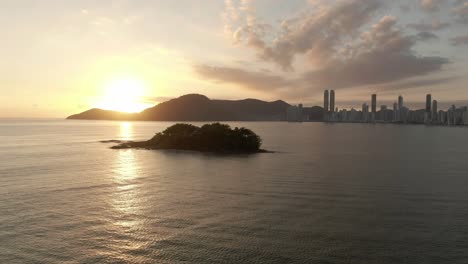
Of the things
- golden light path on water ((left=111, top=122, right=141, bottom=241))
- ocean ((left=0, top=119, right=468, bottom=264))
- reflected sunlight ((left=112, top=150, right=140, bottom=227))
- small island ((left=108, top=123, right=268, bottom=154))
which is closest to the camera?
ocean ((left=0, top=119, right=468, bottom=264))

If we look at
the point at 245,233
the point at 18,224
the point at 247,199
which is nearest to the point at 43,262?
the point at 18,224

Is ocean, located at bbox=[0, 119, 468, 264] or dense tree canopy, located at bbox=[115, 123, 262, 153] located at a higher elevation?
dense tree canopy, located at bbox=[115, 123, 262, 153]

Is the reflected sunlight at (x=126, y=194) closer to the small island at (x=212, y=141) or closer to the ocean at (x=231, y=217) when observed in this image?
the ocean at (x=231, y=217)

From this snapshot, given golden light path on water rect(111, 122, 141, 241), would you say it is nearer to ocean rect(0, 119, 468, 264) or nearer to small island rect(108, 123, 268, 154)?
ocean rect(0, 119, 468, 264)

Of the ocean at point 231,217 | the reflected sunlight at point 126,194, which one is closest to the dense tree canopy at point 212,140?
the reflected sunlight at point 126,194

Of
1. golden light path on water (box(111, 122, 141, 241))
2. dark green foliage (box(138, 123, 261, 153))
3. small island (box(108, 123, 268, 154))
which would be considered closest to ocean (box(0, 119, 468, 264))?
golden light path on water (box(111, 122, 141, 241))

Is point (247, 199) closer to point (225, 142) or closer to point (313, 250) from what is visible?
point (313, 250)

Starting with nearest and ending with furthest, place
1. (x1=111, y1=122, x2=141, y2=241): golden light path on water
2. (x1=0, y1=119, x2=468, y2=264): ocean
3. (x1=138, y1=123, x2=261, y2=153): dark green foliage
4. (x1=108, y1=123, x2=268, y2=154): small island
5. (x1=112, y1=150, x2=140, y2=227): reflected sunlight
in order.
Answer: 1. (x1=0, y1=119, x2=468, y2=264): ocean
2. (x1=111, y1=122, x2=141, y2=241): golden light path on water
3. (x1=112, y1=150, x2=140, y2=227): reflected sunlight
4. (x1=108, y1=123, x2=268, y2=154): small island
5. (x1=138, y1=123, x2=261, y2=153): dark green foliage

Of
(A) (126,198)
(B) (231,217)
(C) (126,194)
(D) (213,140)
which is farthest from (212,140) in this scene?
(B) (231,217)

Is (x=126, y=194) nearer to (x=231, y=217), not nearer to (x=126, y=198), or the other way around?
(x=126, y=198)
